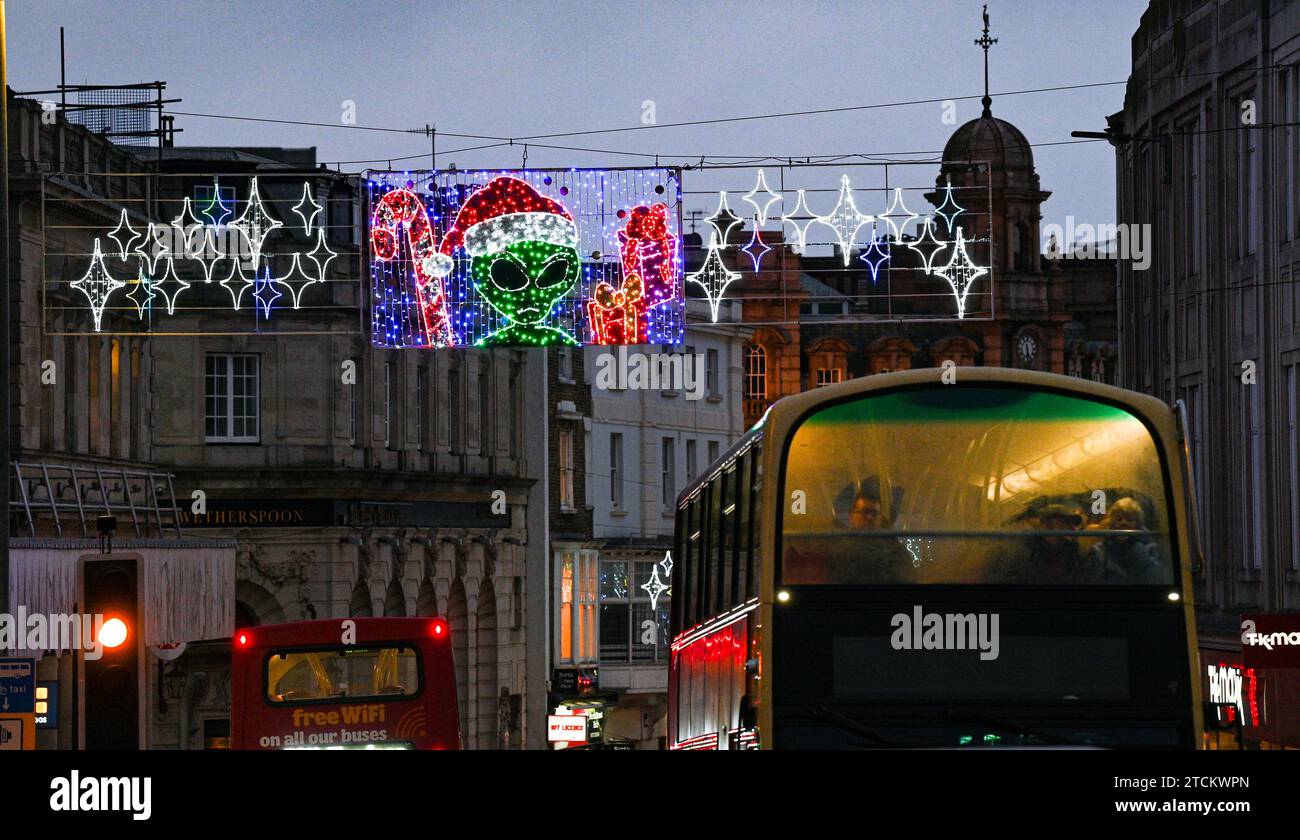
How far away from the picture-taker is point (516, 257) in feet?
110

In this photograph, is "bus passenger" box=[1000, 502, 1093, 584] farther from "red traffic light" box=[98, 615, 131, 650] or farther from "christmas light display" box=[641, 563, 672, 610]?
"christmas light display" box=[641, 563, 672, 610]

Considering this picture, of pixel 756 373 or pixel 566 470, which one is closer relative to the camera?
pixel 566 470

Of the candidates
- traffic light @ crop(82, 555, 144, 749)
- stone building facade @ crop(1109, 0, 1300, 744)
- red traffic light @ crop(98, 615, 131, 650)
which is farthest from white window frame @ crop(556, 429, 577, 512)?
red traffic light @ crop(98, 615, 131, 650)

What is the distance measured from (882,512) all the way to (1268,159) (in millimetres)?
25484

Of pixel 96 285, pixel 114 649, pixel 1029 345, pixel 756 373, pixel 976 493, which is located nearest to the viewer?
pixel 976 493

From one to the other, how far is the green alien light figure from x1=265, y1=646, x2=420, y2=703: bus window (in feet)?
31.1

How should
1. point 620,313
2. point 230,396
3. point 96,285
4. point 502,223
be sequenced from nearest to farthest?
point 620,313 → point 502,223 → point 96,285 → point 230,396

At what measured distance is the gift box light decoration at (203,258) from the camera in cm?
3350

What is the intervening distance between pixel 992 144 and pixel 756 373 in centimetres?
2634

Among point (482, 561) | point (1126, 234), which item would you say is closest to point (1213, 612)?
point (1126, 234)

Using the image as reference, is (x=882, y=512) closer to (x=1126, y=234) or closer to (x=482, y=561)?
(x=1126, y=234)

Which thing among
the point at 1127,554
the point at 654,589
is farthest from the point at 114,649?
the point at 654,589

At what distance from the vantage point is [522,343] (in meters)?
33.2

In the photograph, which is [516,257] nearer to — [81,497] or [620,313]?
[620,313]
